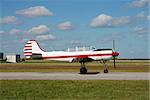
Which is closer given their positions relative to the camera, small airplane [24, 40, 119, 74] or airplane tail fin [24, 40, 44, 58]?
small airplane [24, 40, 119, 74]

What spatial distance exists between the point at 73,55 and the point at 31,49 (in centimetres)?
696

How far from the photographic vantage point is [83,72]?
39844 mm

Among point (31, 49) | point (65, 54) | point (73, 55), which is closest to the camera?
point (73, 55)

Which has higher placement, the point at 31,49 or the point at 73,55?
the point at 31,49

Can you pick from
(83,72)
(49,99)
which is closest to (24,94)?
(49,99)

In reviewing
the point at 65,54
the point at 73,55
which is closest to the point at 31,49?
the point at 65,54

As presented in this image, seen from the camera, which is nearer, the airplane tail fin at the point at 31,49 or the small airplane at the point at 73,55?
the small airplane at the point at 73,55

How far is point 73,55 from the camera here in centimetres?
4125

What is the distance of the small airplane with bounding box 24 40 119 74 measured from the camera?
40.3m

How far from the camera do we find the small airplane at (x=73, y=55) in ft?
132

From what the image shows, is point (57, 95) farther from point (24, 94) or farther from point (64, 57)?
point (64, 57)

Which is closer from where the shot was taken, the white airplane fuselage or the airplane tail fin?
→ the white airplane fuselage

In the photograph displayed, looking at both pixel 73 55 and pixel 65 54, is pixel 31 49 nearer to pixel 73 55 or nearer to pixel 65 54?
pixel 65 54

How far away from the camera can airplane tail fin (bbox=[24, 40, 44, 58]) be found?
44.4m
